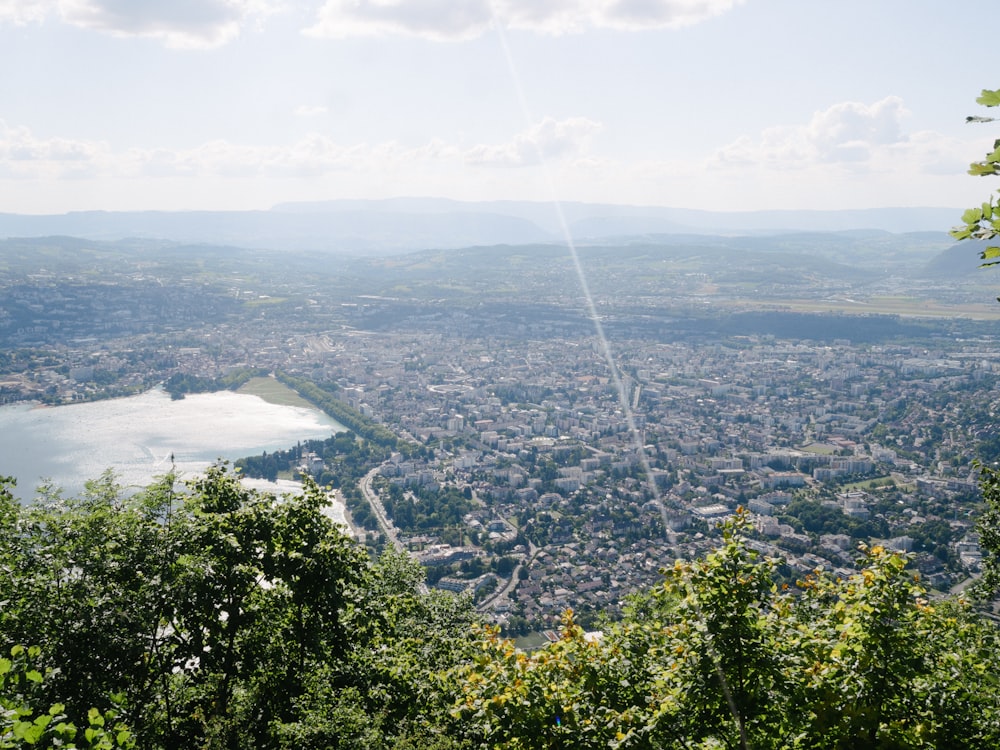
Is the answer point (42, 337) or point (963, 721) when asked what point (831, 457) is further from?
point (42, 337)

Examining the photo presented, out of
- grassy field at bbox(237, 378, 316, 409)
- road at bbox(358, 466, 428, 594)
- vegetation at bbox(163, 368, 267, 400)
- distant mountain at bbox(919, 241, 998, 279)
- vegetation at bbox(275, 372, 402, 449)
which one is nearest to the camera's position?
road at bbox(358, 466, 428, 594)

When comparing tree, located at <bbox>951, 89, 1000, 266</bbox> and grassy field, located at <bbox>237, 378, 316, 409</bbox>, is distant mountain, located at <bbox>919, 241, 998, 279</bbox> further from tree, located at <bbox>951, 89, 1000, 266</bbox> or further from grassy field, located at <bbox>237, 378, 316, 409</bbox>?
tree, located at <bbox>951, 89, 1000, 266</bbox>

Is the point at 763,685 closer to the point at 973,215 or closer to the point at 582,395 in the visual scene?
the point at 973,215

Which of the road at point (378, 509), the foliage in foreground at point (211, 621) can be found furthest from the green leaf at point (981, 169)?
the road at point (378, 509)

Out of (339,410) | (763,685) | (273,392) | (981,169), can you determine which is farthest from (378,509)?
(981,169)

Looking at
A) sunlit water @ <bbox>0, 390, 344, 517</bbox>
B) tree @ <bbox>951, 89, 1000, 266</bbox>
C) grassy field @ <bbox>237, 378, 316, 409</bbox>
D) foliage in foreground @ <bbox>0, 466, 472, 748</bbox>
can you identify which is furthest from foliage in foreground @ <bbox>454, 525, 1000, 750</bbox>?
grassy field @ <bbox>237, 378, 316, 409</bbox>
